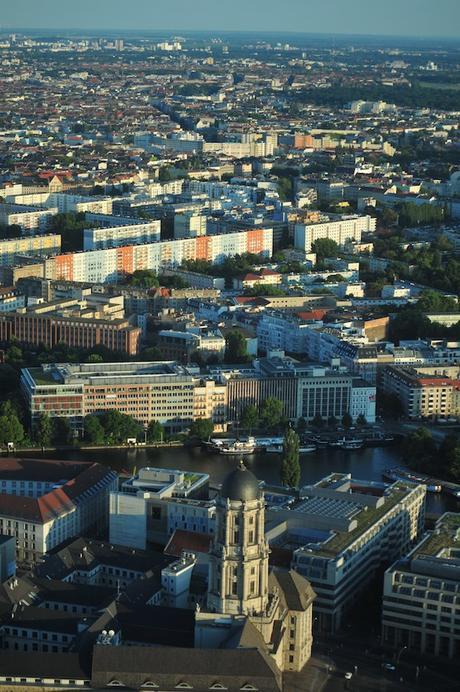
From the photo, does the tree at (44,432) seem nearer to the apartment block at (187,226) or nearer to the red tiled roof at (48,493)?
the red tiled roof at (48,493)

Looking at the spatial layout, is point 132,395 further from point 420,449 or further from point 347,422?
point 420,449

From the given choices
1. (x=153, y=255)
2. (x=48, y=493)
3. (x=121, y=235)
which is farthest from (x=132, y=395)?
(x=121, y=235)

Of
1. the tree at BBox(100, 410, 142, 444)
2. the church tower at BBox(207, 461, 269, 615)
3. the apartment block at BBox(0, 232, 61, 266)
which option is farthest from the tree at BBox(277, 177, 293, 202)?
the church tower at BBox(207, 461, 269, 615)

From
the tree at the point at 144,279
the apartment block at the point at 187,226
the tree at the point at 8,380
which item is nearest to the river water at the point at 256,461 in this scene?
the tree at the point at 8,380

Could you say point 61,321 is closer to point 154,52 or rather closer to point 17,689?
point 17,689

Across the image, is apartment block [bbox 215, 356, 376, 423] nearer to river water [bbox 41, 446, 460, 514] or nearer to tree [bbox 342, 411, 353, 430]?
tree [bbox 342, 411, 353, 430]
